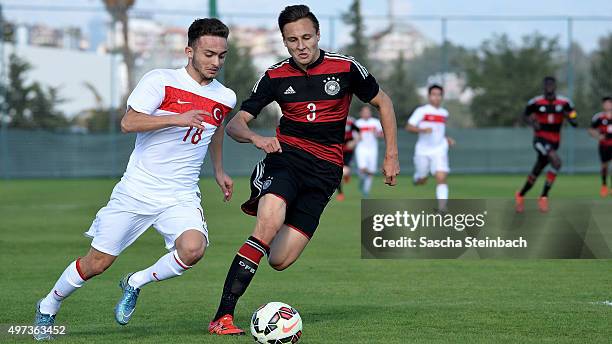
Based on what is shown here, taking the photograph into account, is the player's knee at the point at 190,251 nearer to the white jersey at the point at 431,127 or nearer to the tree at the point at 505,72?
the white jersey at the point at 431,127

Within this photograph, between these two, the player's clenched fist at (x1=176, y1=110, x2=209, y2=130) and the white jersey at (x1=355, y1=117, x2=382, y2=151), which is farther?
the white jersey at (x1=355, y1=117, x2=382, y2=151)

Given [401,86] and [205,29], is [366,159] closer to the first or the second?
[205,29]

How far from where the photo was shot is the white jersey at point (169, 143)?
24.2 ft

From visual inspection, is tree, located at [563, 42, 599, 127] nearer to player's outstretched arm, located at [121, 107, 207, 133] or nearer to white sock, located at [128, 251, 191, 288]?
white sock, located at [128, 251, 191, 288]

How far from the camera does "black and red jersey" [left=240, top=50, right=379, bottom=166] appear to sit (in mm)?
7918

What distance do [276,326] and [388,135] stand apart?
71.1 inches

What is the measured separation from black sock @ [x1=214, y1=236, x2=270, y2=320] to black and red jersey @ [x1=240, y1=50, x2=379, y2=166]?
0.87m

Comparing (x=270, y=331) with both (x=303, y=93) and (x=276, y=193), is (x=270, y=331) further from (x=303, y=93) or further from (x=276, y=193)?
(x=303, y=93)

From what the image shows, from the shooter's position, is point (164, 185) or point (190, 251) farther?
point (164, 185)

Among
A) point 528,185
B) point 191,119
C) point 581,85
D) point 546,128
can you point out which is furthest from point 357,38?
point 191,119

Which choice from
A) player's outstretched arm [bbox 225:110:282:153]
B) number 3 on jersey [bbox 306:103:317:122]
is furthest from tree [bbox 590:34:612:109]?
player's outstretched arm [bbox 225:110:282:153]

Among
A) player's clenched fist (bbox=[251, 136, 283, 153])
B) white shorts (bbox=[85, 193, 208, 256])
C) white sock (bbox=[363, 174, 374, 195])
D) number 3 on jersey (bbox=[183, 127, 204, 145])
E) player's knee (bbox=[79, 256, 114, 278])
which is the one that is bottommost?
white sock (bbox=[363, 174, 374, 195])

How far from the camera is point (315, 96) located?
26.0ft

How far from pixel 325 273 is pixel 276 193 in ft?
12.7
